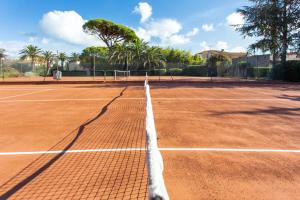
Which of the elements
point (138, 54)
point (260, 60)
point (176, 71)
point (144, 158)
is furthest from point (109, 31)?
point (144, 158)

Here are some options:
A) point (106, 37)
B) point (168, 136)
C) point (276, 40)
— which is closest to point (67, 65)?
point (106, 37)

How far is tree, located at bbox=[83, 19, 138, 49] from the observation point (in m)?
55.8

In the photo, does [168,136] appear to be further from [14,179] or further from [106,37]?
[106,37]

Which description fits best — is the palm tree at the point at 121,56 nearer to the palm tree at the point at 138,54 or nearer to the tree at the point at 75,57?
the palm tree at the point at 138,54

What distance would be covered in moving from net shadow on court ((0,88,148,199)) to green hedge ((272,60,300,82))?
24.7 m

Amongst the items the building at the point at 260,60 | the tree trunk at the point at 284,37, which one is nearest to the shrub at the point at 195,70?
the building at the point at 260,60

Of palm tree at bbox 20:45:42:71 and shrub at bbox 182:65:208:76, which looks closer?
shrub at bbox 182:65:208:76

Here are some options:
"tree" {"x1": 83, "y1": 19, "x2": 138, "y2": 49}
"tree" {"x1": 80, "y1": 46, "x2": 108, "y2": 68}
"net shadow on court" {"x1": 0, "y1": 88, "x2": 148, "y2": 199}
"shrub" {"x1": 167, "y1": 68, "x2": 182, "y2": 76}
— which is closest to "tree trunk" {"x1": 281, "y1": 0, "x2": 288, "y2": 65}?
"shrub" {"x1": 167, "y1": 68, "x2": 182, "y2": 76}

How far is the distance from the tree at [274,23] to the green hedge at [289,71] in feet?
2.34

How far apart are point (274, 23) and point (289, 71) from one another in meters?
4.82

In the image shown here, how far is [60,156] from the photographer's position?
4.73 m

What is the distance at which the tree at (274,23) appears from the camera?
87.2 feet

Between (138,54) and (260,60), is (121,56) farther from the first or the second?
(260,60)

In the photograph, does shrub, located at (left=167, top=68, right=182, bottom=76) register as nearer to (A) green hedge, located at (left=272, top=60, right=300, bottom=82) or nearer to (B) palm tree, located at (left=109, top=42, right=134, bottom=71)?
(B) palm tree, located at (left=109, top=42, right=134, bottom=71)
